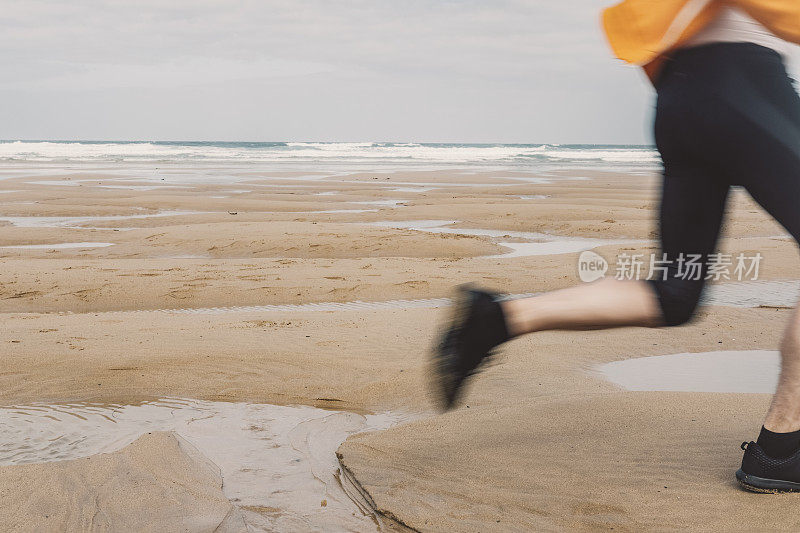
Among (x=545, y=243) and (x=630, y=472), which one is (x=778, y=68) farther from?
→ (x=545, y=243)

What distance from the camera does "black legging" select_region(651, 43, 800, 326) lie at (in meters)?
2.13

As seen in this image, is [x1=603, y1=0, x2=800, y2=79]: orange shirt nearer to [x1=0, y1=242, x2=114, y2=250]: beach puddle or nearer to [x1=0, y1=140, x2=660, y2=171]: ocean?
[x1=0, y1=242, x2=114, y2=250]: beach puddle

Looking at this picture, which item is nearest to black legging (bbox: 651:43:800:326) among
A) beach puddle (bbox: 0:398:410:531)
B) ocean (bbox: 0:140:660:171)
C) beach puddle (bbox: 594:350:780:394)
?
beach puddle (bbox: 0:398:410:531)

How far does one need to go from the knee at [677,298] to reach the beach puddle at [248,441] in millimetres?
1122

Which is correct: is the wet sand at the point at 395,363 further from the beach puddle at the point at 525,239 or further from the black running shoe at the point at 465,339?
the black running shoe at the point at 465,339

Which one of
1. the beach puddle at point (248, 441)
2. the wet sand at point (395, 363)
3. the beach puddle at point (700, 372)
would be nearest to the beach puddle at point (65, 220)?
the wet sand at point (395, 363)

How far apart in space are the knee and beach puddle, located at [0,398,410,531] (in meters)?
1.12

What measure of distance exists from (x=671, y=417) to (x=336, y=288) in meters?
4.44

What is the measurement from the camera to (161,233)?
11.4m

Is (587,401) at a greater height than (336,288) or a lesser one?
greater

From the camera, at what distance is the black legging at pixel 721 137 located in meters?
2.13

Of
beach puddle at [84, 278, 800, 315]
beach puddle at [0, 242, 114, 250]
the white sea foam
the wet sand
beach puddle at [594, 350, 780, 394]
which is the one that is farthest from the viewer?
the white sea foam

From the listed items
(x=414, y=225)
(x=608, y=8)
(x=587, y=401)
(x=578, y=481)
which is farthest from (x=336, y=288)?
(x=414, y=225)

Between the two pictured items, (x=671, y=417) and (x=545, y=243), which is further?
(x=545, y=243)
